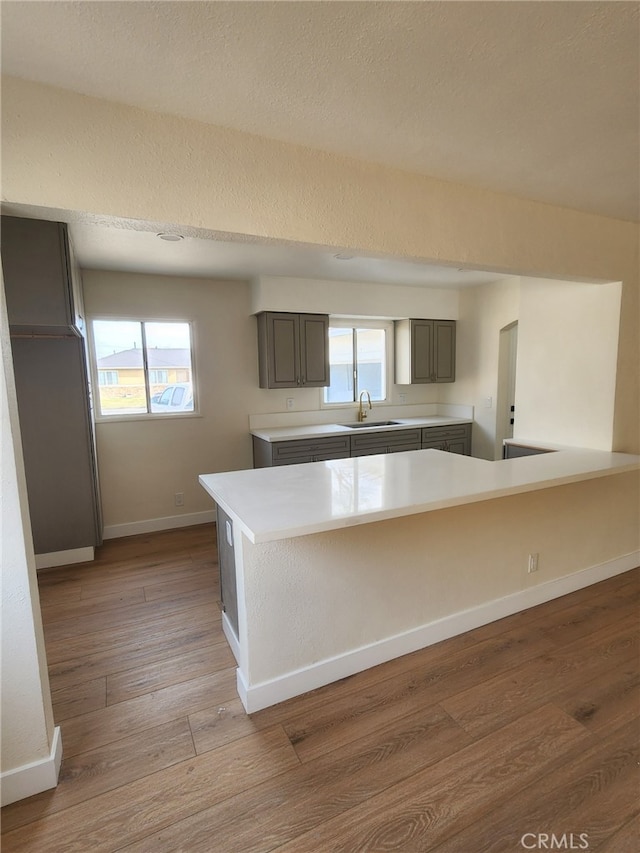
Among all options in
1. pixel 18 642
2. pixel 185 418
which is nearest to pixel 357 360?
pixel 185 418

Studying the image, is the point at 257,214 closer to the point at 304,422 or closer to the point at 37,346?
the point at 37,346

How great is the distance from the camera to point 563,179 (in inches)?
81.2

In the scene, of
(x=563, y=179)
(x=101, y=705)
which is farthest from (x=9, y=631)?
(x=563, y=179)

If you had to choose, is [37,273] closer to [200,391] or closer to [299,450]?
[200,391]

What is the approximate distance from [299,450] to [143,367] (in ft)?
5.69

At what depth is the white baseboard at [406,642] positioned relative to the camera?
1.89 meters

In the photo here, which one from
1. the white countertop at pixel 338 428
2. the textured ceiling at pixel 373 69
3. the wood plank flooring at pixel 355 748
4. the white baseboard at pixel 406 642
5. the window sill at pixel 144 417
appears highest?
the textured ceiling at pixel 373 69

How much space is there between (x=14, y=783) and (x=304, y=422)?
3.59 metres

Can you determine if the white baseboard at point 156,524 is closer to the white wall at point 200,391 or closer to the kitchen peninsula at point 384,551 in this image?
the white wall at point 200,391

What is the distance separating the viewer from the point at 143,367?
4.04 m

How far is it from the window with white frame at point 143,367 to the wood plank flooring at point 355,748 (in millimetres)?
2077

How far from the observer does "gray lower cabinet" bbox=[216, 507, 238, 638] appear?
213 cm

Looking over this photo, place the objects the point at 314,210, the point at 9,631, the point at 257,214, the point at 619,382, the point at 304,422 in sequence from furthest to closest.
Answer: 1. the point at 304,422
2. the point at 619,382
3. the point at 314,210
4. the point at 257,214
5. the point at 9,631

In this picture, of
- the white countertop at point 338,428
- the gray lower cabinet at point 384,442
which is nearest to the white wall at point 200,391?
the white countertop at point 338,428
